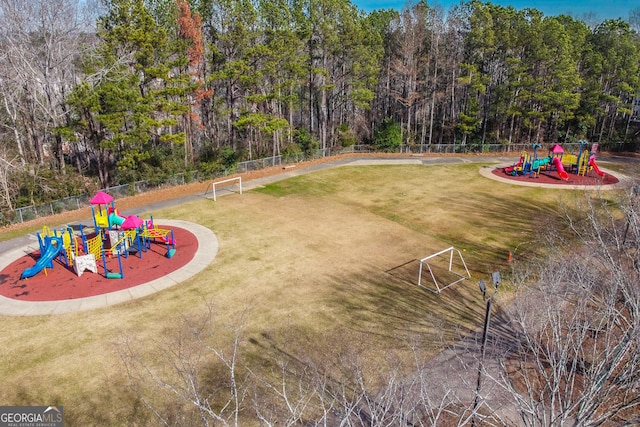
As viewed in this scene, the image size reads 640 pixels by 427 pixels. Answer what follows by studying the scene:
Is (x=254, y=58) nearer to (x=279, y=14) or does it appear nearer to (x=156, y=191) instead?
(x=279, y=14)

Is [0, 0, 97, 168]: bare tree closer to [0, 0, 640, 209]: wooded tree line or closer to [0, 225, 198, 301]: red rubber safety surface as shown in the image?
[0, 0, 640, 209]: wooded tree line

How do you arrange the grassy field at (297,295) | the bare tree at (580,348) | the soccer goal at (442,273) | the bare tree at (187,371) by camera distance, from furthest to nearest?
the soccer goal at (442,273), the grassy field at (297,295), the bare tree at (187,371), the bare tree at (580,348)

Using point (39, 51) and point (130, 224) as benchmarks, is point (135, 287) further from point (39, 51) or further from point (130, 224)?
point (39, 51)

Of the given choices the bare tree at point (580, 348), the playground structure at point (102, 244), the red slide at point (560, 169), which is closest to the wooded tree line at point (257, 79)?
the playground structure at point (102, 244)

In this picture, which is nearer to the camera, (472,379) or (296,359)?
(472,379)

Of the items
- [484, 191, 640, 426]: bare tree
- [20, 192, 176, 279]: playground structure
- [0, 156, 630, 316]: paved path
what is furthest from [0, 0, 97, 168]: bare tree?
[484, 191, 640, 426]: bare tree

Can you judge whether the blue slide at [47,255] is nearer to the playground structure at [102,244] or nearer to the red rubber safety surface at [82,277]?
the playground structure at [102,244]

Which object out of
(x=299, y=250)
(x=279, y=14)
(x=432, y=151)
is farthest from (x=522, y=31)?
(x=299, y=250)
